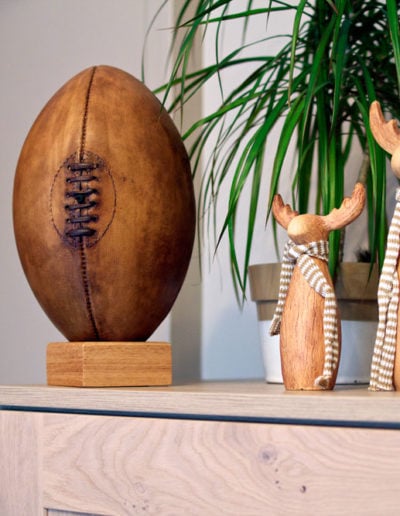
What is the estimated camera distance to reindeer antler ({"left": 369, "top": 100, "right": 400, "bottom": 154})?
2.82ft

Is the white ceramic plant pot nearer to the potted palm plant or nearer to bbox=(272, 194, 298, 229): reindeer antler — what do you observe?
the potted palm plant

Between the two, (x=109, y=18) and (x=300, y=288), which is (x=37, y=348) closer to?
(x=109, y=18)

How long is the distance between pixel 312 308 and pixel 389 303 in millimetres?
85

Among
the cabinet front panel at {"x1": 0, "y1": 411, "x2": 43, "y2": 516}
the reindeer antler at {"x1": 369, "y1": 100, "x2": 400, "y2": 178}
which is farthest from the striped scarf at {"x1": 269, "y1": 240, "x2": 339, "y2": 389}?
the cabinet front panel at {"x1": 0, "y1": 411, "x2": 43, "y2": 516}

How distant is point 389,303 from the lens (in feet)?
2.82

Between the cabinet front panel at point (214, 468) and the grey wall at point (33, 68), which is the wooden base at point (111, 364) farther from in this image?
the grey wall at point (33, 68)

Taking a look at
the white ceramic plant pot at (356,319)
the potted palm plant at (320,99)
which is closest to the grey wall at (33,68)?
the potted palm plant at (320,99)

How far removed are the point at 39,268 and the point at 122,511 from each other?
13.1 inches

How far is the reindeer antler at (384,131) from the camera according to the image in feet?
2.82

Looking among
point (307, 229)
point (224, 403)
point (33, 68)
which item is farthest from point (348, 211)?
point (33, 68)

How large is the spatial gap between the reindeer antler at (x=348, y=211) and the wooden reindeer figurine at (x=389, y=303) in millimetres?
43

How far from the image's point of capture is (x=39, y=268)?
1066mm

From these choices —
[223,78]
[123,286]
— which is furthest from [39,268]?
[223,78]

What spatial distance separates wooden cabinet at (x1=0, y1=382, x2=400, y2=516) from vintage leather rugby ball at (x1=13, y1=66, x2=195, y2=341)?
13 centimetres
